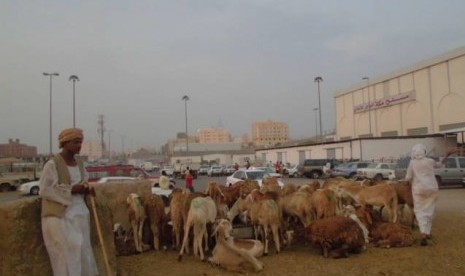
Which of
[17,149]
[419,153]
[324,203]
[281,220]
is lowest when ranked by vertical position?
[281,220]

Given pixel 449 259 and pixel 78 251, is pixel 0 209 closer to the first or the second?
pixel 78 251

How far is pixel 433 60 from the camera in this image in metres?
49.8

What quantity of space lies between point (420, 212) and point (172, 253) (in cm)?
520

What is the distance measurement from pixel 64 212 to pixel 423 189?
745 cm

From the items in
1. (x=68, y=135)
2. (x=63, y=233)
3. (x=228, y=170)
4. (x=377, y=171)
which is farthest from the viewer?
(x=228, y=170)

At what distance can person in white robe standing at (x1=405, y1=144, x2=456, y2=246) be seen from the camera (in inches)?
389

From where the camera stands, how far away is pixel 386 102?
191 ft

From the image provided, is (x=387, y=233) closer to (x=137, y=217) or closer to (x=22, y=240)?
(x=137, y=217)

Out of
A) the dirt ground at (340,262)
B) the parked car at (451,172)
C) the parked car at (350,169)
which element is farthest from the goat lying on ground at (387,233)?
the parked car at (350,169)

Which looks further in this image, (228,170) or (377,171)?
(228,170)

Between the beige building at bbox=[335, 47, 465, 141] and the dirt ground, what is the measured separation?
40.5 meters

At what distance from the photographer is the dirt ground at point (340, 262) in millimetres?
8031

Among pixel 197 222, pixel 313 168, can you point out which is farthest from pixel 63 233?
pixel 313 168

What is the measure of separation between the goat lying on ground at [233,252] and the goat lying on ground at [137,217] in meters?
1.82
